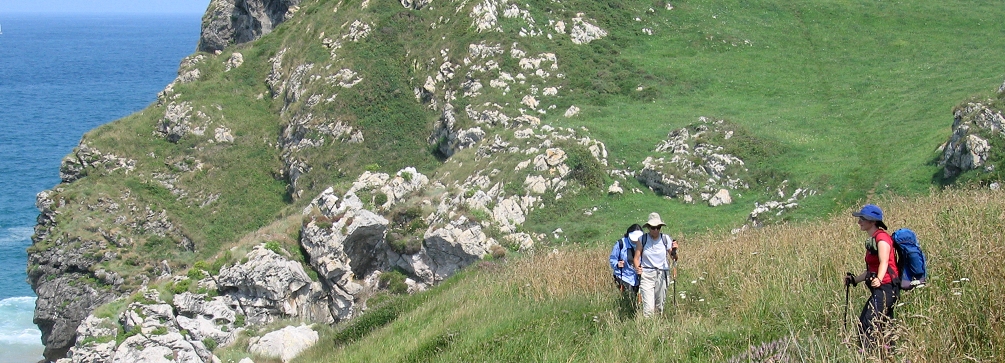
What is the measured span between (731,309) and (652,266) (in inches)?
51.8

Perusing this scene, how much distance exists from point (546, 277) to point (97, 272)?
114 ft

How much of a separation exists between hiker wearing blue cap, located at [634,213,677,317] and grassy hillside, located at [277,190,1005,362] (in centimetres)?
31

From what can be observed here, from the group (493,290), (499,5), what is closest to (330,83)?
(499,5)

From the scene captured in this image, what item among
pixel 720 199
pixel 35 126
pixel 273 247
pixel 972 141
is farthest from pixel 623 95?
pixel 35 126

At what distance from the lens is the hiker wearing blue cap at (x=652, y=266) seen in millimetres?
11094

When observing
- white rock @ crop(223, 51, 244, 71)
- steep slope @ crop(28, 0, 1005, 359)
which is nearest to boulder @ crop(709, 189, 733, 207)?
steep slope @ crop(28, 0, 1005, 359)

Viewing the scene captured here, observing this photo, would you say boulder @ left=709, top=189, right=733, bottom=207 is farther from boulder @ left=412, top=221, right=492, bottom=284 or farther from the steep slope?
boulder @ left=412, top=221, right=492, bottom=284

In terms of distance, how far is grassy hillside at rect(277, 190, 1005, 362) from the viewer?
7.81 m

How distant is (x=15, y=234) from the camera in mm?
69562

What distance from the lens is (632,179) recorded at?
1312 inches

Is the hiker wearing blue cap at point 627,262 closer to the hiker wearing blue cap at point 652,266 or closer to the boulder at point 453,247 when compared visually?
the hiker wearing blue cap at point 652,266

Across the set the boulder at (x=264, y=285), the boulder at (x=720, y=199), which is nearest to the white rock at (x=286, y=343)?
the boulder at (x=264, y=285)

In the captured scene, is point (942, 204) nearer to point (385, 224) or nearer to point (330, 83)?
point (385, 224)

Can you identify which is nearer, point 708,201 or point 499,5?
point 708,201
